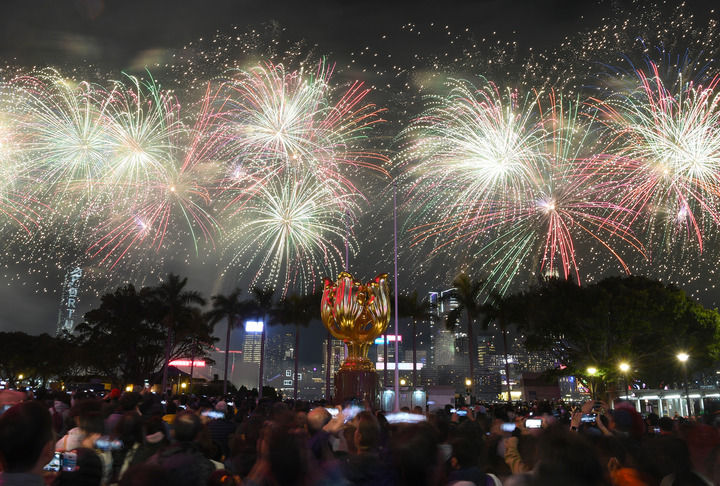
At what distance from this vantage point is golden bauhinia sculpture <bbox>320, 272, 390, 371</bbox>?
24547mm

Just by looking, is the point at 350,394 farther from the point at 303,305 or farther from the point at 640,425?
the point at 303,305

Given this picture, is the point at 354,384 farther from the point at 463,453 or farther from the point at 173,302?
the point at 173,302

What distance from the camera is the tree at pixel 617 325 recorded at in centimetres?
3841

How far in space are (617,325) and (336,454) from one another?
126 feet

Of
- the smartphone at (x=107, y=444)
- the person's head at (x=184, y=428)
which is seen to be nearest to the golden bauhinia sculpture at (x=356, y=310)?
the smartphone at (x=107, y=444)

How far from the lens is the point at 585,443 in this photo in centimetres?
281

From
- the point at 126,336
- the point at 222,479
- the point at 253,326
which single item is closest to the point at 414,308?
the point at 253,326

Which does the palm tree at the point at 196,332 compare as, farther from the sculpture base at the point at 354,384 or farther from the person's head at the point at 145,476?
the person's head at the point at 145,476

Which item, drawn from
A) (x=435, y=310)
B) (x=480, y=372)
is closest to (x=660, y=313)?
(x=435, y=310)

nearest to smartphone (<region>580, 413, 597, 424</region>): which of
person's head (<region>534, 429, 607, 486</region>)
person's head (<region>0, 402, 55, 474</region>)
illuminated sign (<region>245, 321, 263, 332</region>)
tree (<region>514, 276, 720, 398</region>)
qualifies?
person's head (<region>534, 429, 607, 486</region>)

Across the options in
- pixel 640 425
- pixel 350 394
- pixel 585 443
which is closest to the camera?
pixel 585 443

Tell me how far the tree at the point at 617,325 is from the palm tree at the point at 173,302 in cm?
3615

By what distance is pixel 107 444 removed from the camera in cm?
555

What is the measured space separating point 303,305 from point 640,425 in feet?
179
